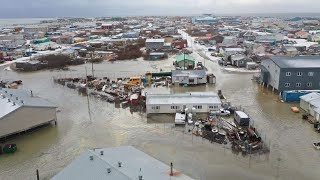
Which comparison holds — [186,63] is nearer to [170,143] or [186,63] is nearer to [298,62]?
[298,62]

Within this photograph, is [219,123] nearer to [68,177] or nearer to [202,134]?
[202,134]

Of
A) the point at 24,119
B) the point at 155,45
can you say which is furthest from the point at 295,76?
the point at 155,45

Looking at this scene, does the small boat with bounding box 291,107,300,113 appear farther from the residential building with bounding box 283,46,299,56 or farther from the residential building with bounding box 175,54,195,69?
the residential building with bounding box 283,46,299,56

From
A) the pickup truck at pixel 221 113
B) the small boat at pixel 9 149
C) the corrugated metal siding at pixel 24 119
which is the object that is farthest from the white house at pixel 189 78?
the small boat at pixel 9 149

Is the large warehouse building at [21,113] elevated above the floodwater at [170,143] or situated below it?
above

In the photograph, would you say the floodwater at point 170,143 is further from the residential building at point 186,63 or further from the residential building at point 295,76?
the residential building at point 186,63

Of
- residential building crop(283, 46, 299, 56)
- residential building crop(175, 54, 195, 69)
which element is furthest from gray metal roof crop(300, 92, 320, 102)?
residential building crop(283, 46, 299, 56)

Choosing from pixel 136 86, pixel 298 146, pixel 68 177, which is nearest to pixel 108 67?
pixel 136 86
